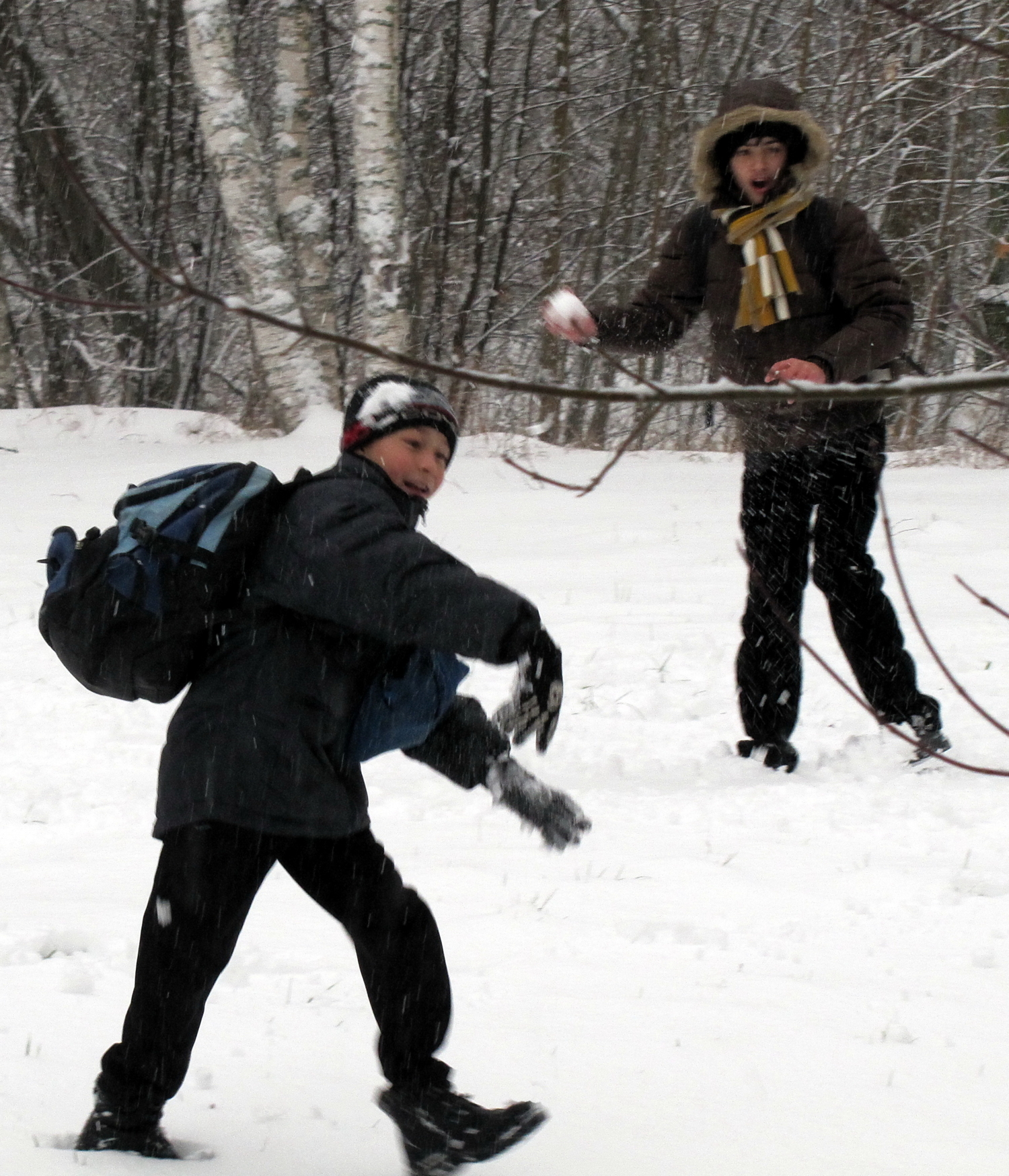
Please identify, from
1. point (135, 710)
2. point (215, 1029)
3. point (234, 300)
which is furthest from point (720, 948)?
point (135, 710)

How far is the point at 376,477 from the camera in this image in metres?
2.17

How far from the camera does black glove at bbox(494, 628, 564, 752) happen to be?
6.45ft

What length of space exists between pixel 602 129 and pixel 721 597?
10.5 meters

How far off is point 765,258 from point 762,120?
389 mm

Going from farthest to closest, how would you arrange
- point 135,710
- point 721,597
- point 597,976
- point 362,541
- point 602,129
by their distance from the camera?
point 602,129 < point 721,597 < point 135,710 < point 597,976 < point 362,541

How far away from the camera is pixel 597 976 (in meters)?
2.97

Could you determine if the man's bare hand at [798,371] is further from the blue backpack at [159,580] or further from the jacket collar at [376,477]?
the blue backpack at [159,580]

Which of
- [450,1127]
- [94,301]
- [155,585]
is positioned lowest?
[450,1127]

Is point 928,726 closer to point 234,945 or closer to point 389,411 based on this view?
point 389,411

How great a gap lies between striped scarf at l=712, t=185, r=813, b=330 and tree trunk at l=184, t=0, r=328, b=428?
6.43m

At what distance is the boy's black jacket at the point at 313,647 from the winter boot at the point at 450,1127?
1.42 ft

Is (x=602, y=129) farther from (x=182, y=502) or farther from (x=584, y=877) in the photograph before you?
(x=182, y=502)

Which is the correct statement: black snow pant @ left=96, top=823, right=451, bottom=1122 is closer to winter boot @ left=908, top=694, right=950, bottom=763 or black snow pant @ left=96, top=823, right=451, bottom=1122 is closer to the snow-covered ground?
the snow-covered ground

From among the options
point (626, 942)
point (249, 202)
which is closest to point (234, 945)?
point (626, 942)
